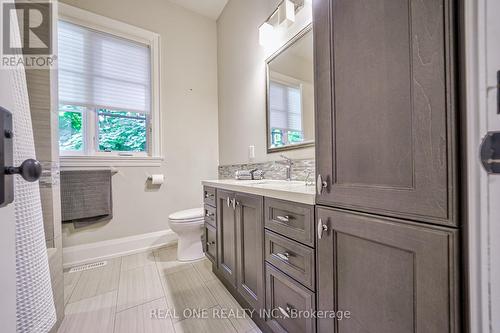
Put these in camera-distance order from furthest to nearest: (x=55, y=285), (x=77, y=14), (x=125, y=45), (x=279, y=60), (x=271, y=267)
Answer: (x=125, y=45), (x=77, y=14), (x=279, y=60), (x=55, y=285), (x=271, y=267)

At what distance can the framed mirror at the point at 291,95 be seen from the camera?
4.71 ft

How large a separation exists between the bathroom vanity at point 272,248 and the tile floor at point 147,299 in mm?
184

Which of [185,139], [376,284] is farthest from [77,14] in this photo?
[376,284]

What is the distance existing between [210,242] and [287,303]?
93cm

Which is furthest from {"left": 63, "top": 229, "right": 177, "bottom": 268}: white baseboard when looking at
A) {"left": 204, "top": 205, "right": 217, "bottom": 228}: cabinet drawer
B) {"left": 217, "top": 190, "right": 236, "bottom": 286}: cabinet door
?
{"left": 217, "top": 190, "right": 236, "bottom": 286}: cabinet door

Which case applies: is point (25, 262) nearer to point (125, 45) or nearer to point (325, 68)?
point (325, 68)

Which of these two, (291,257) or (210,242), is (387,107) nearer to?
(291,257)

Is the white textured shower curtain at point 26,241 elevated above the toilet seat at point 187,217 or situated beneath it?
elevated above

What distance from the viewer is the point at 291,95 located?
5.28 ft

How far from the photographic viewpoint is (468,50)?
0.39 meters

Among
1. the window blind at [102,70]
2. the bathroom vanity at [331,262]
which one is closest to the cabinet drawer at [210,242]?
the bathroom vanity at [331,262]

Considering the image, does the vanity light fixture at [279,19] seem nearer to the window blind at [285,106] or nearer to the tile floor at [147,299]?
the window blind at [285,106]

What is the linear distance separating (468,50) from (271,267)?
0.98 metres

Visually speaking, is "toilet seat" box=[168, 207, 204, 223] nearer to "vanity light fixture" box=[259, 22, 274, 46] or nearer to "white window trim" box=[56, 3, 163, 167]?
"white window trim" box=[56, 3, 163, 167]
